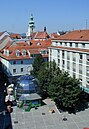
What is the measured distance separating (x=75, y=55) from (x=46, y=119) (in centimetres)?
1479

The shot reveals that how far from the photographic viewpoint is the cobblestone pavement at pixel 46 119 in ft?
102

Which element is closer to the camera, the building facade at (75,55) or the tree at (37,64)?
the building facade at (75,55)

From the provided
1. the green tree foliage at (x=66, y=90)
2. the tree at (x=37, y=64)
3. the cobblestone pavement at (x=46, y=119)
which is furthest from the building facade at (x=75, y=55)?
the cobblestone pavement at (x=46, y=119)

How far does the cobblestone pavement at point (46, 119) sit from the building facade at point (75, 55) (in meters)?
7.03

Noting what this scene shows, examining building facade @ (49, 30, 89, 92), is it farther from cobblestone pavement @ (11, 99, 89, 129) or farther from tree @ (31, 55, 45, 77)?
cobblestone pavement @ (11, 99, 89, 129)

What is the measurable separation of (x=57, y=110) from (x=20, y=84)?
968cm

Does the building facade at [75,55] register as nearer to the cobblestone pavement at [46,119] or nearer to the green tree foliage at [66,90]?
the green tree foliage at [66,90]

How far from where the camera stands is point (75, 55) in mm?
43875

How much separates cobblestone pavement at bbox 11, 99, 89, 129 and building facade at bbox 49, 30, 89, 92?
7031 millimetres

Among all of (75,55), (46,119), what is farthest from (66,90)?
(75,55)

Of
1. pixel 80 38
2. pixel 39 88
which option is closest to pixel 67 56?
pixel 80 38

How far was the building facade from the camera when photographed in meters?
40.9

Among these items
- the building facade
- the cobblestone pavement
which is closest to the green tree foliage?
the cobblestone pavement

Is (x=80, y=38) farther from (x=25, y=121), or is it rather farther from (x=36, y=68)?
(x=25, y=121)
